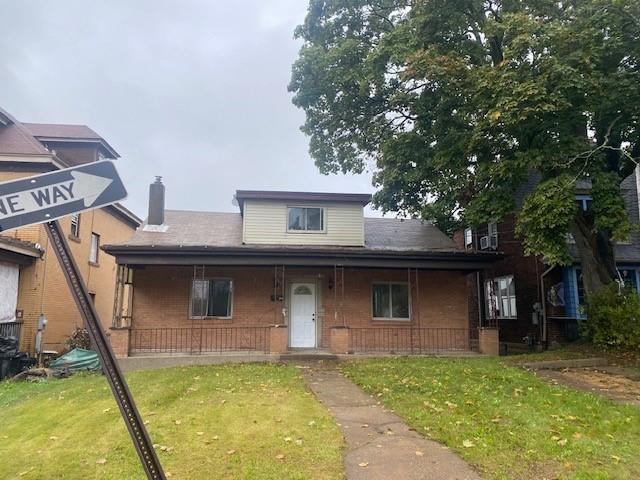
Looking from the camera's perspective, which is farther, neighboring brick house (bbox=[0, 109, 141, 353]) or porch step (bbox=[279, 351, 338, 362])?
neighboring brick house (bbox=[0, 109, 141, 353])

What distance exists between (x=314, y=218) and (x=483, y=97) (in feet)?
22.5

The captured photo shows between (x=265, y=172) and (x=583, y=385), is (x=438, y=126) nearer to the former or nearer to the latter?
(x=583, y=385)

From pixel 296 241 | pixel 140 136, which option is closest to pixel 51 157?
pixel 296 241

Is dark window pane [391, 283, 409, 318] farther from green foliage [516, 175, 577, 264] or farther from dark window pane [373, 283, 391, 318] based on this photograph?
green foliage [516, 175, 577, 264]

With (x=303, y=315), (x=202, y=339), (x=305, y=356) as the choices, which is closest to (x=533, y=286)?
(x=303, y=315)

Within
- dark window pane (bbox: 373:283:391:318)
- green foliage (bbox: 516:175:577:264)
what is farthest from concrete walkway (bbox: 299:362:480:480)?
dark window pane (bbox: 373:283:391:318)

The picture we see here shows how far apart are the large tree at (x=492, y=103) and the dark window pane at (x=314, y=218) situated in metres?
2.46

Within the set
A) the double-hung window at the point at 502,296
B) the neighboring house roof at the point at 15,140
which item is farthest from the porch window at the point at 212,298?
the double-hung window at the point at 502,296

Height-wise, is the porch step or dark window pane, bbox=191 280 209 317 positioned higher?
dark window pane, bbox=191 280 209 317

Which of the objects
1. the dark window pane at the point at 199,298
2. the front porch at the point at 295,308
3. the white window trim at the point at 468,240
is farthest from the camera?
the white window trim at the point at 468,240

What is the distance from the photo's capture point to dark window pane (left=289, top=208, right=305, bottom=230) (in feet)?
53.6

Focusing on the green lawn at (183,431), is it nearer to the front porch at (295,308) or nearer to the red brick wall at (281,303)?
the front porch at (295,308)

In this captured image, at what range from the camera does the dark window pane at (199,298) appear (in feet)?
49.9

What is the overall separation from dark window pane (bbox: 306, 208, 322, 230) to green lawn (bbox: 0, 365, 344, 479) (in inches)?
→ 278
